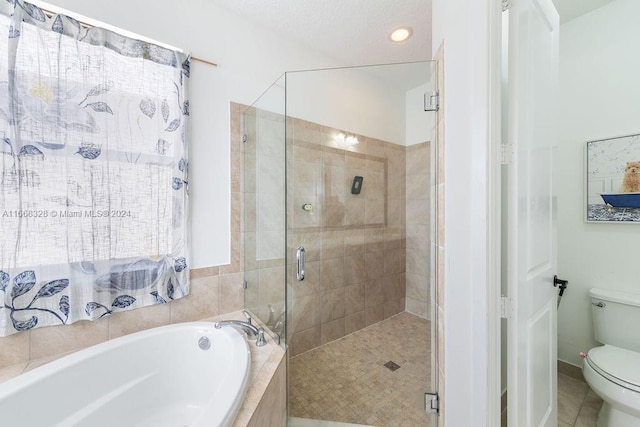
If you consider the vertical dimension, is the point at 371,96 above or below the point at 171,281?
above

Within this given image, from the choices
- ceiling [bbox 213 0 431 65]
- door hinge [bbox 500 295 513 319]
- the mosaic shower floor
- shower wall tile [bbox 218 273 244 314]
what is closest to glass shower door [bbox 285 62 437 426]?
the mosaic shower floor

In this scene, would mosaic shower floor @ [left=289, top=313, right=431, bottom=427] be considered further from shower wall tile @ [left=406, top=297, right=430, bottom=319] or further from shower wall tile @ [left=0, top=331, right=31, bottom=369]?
shower wall tile @ [left=0, top=331, right=31, bottom=369]

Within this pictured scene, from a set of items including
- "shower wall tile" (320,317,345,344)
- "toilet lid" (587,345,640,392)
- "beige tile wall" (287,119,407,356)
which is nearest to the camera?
"toilet lid" (587,345,640,392)

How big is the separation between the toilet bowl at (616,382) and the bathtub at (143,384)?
5.87ft

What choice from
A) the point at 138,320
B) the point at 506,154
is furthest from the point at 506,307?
the point at 138,320

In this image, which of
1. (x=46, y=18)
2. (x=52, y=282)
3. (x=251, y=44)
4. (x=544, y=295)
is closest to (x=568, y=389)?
(x=544, y=295)

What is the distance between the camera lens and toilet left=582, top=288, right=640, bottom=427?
1.14m

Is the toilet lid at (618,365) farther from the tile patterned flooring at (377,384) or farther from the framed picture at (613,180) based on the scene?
the framed picture at (613,180)

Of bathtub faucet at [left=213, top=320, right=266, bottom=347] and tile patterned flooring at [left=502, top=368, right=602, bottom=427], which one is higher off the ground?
bathtub faucet at [left=213, top=320, right=266, bottom=347]

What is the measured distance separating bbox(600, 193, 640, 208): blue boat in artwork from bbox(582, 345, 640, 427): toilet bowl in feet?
2.96

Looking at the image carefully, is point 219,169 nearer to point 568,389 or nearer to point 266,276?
point 266,276

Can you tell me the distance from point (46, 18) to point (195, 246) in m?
1.31

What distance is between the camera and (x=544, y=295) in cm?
114

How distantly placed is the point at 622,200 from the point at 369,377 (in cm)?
208
